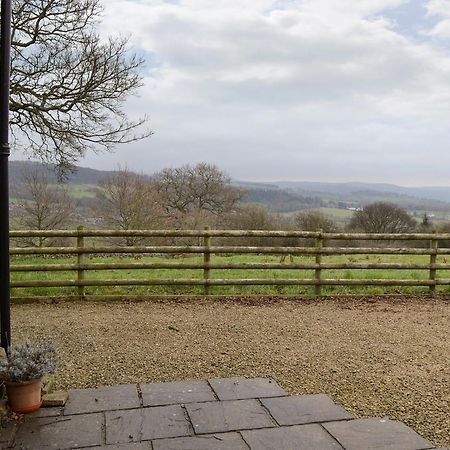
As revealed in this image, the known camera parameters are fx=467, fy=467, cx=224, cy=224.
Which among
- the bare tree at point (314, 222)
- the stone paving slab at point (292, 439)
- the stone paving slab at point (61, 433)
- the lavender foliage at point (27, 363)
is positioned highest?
the bare tree at point (314, 222)

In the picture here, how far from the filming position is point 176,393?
3.79 m

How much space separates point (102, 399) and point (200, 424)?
0.88 m

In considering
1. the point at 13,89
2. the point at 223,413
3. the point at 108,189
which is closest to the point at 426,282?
the point at 223,413

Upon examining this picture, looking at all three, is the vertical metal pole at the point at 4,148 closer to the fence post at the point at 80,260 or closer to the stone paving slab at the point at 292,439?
the stone paving slab at the point at 292,439

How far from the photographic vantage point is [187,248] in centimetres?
778

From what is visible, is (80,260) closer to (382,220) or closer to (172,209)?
(172,209)

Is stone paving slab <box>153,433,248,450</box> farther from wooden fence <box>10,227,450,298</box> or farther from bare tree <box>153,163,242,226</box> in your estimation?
bare tree <box>153,163,242,226</box>

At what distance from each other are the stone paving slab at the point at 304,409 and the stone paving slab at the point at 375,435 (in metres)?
0.12

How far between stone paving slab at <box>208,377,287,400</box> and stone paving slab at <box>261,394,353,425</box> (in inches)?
5.1

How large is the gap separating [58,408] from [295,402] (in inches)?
70.4

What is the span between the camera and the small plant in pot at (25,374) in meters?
3.25

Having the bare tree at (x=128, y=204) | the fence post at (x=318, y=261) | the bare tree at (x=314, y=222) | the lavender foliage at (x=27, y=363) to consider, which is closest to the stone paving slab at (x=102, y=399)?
the lavender foliage at (x=27, y=363)

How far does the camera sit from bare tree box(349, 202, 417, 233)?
2945cm

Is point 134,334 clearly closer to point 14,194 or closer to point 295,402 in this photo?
point 295,402
